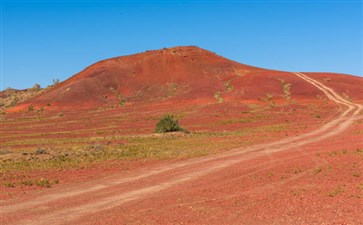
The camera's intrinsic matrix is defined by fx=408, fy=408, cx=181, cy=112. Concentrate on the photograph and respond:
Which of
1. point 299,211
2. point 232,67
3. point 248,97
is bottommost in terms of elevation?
point 299,211

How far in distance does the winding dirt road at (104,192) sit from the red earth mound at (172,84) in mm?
57290

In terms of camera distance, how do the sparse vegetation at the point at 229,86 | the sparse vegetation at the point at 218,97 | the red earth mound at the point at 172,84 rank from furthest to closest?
the sparse vegetation at the point at 229,86
the red earth mound at the point at 172,84
the sparse vegetation at the point at 218,97

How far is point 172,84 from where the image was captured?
3848 inches

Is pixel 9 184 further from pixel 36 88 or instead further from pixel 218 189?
pixel 36 88

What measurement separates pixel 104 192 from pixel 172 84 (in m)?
83.6

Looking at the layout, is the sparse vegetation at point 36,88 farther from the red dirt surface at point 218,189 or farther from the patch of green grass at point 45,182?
the patch of green grass at point 45,182

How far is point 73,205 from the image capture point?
12703 millimetres

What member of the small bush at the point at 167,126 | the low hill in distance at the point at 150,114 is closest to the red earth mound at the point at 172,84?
the low hill in distance at the point at 150,114

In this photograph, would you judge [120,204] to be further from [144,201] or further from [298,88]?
[298,88]

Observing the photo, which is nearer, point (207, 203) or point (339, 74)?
point (207, 203)

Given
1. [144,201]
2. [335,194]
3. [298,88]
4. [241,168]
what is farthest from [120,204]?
[298,88]

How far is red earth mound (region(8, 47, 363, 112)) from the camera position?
84000 mm

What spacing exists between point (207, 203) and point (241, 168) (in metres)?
7.10

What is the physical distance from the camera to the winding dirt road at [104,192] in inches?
453
